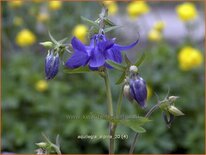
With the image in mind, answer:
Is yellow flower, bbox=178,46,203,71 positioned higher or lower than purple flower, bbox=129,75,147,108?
lower

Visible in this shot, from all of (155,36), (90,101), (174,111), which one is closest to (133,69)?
(174,111)

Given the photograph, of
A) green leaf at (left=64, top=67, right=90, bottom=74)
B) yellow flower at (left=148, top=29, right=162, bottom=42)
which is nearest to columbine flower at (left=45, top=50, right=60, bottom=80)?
green leaf at (left=64, top=67, right=90, bottom=74)

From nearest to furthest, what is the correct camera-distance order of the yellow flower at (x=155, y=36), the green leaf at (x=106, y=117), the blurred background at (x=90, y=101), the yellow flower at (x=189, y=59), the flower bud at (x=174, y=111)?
1. the green leaf at (x=106, y=117)
2. the flower bud at (x=174, y=111)
3. the blurred background at (x=90, y=101)
4. the yellow flower at (x=189, y=59)
5. the yellow flower at (x=155, y=36)

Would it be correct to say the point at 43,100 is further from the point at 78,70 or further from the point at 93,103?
the point at 78,70

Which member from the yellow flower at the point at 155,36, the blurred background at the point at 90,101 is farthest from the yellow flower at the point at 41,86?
→ the yellow flower at the point at 155,36

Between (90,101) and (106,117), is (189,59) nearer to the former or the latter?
(90,101)

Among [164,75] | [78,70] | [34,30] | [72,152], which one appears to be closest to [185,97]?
[164,75]

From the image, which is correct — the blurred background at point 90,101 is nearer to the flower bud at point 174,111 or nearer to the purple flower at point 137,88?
the flower bud at point 174,111

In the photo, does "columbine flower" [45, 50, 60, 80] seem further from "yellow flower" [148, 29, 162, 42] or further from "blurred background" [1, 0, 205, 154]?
"yellow flower" [148, 29, 162, 42]
